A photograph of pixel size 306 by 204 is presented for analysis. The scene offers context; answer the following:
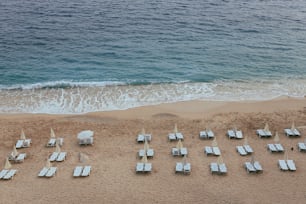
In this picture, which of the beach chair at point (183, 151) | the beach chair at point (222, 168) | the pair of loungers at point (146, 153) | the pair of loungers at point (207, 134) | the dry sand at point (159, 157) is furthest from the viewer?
the pair of loungers at point (207, 134)

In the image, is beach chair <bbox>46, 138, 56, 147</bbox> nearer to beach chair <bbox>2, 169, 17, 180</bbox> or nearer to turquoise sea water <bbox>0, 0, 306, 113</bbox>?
beach chair <bbox>2, 169, 17, 180</bbox>

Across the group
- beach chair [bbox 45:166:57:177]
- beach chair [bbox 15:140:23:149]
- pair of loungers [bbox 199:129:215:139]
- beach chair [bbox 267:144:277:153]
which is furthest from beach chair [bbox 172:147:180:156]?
beach chair [bbox 15:140:23:149]

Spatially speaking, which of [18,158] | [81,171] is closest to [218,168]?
[81,171]

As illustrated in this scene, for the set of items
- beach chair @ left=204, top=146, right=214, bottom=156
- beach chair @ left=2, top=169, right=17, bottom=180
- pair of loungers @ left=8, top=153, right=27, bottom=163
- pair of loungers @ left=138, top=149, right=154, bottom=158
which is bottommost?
beach chair @ left=2, top=169, right=17, bottom=180

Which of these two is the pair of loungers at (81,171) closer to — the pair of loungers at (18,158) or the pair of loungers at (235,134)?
→ the pair of loungers at (18,158)

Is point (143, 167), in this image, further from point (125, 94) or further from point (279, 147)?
point (125, 94)

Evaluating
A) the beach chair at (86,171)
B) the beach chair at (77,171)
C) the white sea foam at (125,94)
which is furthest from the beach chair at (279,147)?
the beach chair at (77,171)

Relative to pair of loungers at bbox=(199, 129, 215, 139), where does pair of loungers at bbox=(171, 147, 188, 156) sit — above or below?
below
